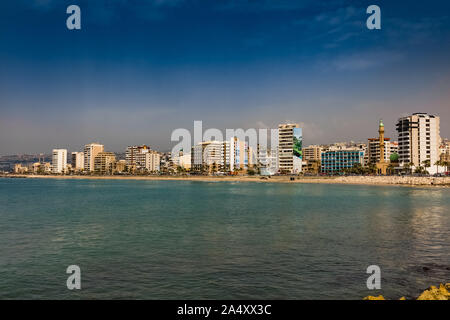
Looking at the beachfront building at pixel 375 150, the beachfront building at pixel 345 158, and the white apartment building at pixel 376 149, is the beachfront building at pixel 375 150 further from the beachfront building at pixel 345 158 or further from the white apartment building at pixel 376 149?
the beachfront building at pixel 345 158

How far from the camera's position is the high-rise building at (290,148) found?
186m

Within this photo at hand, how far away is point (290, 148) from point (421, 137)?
59.7 meters

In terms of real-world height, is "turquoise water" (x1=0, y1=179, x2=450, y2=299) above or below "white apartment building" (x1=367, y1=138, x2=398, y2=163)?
below

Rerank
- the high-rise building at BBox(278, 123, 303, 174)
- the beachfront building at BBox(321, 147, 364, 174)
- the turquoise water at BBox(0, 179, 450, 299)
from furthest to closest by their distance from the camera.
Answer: the beachfront building at BBox(321, 147, 364, 174), the high-rise building at BBox(278, 123, 303, 174), the turquoise water at BBox(0, 179, 450, 299)

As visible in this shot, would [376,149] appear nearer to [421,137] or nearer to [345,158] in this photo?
[345,158]

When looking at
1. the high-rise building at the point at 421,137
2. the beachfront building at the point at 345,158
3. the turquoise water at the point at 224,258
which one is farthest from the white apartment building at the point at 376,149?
the turquoise water at the point at 224,258

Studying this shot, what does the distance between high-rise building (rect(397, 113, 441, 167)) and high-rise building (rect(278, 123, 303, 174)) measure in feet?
165

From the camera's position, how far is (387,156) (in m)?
192

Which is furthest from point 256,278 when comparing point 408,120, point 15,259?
point 408,120

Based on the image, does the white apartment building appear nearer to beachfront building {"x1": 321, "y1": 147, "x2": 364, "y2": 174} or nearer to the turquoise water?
beachfront building {"x1": 321, "y1": 147, "x2": 364, "y2": 174}

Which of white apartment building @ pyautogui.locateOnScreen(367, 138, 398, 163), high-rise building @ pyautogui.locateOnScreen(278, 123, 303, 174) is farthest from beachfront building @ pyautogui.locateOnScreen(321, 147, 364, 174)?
high-rise building @ pyautogui.locateOnScreen(278, 123, 303, 174)

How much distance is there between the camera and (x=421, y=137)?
15538 cm

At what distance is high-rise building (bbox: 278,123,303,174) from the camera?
185750 millimetres

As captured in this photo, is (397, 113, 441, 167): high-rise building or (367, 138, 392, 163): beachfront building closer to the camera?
(397, 113, 441, 167): high-rise building
